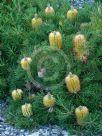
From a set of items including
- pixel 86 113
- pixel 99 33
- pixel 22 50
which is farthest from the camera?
pixel 22 50

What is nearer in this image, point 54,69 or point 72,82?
point 72,82

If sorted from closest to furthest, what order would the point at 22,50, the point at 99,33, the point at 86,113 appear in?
the point at 86,113 < the point at 99,33 < the point at 22,50

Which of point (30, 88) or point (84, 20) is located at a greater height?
point (84, 20)

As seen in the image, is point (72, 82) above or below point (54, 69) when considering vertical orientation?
below

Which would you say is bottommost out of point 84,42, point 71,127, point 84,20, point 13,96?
point 71,127

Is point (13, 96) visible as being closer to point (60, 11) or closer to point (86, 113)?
point (86, 113)

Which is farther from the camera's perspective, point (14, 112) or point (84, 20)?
point (84, 20)

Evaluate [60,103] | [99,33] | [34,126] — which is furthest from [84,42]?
[34,126]
